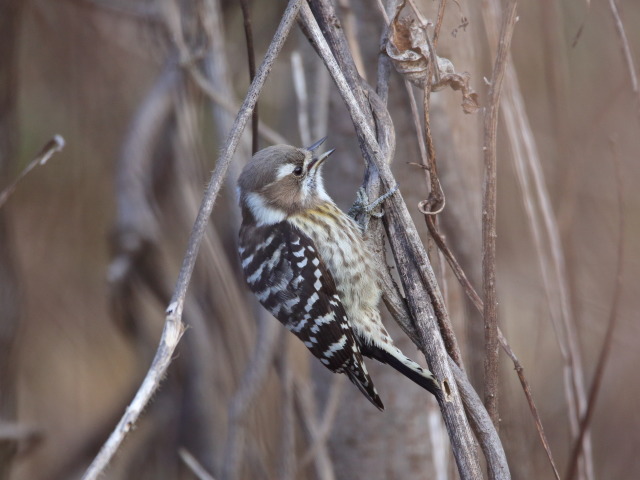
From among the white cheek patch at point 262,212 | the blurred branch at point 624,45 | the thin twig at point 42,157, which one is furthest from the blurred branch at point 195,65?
the blurred branch at point 624,45

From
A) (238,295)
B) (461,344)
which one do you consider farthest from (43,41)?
(461,344)

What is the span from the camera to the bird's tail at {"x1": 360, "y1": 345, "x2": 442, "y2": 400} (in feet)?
7.38

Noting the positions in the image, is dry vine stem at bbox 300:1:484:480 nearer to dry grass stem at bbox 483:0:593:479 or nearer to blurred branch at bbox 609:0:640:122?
dry grass stem at bbox 483:0:593:479

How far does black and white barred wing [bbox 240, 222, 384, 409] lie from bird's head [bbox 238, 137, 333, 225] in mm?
99

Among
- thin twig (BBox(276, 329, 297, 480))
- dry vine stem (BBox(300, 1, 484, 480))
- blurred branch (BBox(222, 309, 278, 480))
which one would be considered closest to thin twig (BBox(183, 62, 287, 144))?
blurred branch (BBox(222, 309, 278, 480))

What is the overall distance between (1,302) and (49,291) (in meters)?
1.02

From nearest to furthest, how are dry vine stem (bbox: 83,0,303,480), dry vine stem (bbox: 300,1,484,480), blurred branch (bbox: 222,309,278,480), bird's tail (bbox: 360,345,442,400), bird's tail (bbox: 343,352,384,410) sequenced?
dry vine stem (bbox: 83,0,303,480) < dry vine stem (bbox: 300,1,484,480) < bird's tail (bbox: 360,345,442,400) < bird's tail (bbox: 343,352,384,410) < blurred branch (bbox: 222,309,278,480)

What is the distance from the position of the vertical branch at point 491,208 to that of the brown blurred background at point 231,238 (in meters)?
0.58

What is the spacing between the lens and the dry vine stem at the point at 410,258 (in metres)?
1.75

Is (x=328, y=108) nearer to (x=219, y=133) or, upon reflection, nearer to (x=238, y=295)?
(x=219, y=133)

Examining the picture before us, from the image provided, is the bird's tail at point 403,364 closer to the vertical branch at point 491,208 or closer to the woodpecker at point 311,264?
the woodpecker at point 311,264

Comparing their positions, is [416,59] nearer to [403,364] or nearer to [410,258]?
[410,258]

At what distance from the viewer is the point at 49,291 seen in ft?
15.2

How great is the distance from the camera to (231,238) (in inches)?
160
